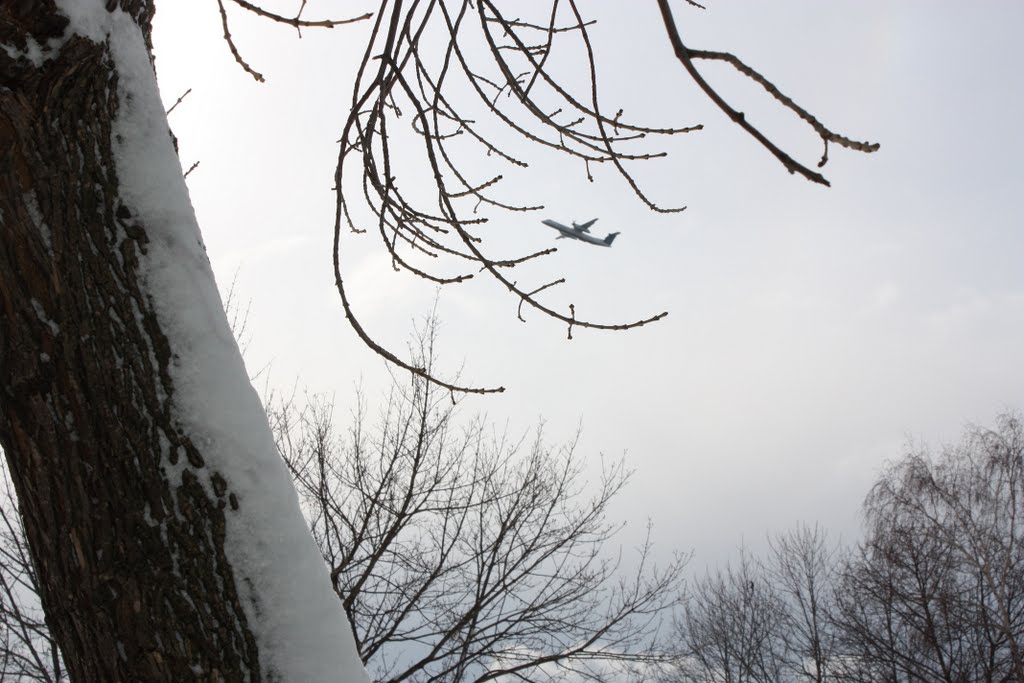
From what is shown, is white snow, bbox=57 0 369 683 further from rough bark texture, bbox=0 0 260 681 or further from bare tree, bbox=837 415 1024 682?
bare tree, bbox=837 415 1024 682

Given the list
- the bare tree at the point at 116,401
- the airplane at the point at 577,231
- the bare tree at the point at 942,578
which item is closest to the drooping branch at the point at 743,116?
the bare tree at the point at 116,401

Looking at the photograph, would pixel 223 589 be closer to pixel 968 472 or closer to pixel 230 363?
pixel 230 363

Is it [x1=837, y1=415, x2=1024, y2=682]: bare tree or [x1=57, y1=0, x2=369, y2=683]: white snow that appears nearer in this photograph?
[x1=57, y1=0, x2=369, y2=683]: white snow

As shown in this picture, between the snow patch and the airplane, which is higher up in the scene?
the airplane

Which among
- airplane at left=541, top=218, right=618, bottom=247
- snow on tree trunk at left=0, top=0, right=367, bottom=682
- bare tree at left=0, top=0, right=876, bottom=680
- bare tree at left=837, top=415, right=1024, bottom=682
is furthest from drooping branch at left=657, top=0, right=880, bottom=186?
bare tree at left=837, top=415, right=1024, bottom=682

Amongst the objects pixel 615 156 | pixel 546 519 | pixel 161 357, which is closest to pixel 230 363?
pixel 161 357

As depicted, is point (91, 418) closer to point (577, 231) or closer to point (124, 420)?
point (124, 420)

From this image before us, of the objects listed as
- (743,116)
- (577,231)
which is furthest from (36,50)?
(577,231)

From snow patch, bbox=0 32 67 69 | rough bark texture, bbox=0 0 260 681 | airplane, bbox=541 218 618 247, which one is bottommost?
rough bark texture, bbox=0 0 260 681

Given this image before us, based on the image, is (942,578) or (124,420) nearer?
(124,420)

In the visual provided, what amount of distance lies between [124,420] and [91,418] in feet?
0.14

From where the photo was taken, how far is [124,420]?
104cm

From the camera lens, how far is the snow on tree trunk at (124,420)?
100 centimetres

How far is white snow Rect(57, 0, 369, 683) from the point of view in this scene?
3.37 ft
